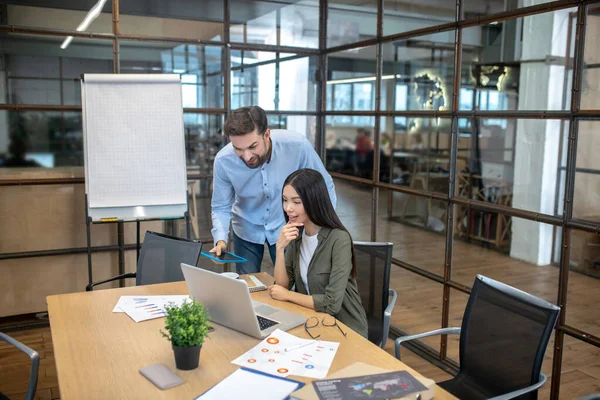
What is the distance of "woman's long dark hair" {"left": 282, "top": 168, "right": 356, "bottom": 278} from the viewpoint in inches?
92.4

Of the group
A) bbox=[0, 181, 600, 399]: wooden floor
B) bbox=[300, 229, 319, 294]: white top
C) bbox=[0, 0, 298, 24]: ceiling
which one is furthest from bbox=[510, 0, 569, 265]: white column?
bbox=[0, 0, 298, 24]: ceiling

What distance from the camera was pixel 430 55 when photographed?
3.75 meters

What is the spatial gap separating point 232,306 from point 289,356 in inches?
11.4

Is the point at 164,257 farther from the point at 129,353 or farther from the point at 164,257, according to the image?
the point at 129,353

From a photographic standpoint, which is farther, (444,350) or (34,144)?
(34,144)

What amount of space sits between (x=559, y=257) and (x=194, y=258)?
180 centimetres

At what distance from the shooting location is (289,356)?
183cm

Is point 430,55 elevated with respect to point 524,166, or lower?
elevated

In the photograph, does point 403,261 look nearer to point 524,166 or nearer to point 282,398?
point 524,166

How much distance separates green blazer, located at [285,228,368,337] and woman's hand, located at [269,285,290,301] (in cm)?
11

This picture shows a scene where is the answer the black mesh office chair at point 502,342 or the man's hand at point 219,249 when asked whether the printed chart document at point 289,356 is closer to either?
the black mesh office chair at point 502,342

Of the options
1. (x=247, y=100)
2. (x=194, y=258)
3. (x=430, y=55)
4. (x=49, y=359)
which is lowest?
(x=49, y=359)

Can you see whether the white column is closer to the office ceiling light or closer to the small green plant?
the small green plant

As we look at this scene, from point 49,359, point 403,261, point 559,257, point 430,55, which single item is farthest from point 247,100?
point 559,257
